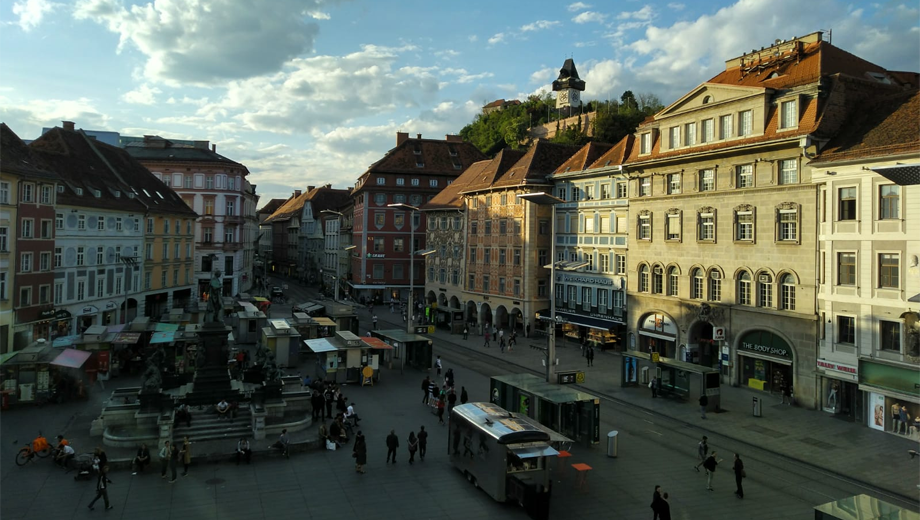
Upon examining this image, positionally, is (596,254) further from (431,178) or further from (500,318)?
(431,178)

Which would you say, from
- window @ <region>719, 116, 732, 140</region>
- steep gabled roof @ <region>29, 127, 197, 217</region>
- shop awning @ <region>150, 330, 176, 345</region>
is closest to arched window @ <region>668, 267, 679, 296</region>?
window @ <region>719, 116, 732, 140</region>

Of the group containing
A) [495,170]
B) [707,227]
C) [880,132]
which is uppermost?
[495,170]

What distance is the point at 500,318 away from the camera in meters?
64.7

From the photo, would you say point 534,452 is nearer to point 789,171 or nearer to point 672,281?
point 789,171

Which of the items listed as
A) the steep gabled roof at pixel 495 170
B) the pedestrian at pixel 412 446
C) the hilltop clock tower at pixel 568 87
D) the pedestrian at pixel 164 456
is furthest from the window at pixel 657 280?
the hilltop clock tower at pixel 568 87

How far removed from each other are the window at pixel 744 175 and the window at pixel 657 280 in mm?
8410

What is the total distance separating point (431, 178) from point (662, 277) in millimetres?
48578

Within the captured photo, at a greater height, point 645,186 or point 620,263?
point 645,186

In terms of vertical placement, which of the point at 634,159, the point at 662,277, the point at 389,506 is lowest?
the point at 389,506

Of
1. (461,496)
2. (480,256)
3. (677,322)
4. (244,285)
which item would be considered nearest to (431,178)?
(480,256)

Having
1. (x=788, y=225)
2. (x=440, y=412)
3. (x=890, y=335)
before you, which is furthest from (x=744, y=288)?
(x=440, y=412)

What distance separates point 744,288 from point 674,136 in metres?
11.6

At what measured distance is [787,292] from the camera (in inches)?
1406

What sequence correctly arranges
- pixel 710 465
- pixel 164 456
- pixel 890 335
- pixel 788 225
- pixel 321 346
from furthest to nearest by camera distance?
pixel 321 346 → pixel 788 225 → pixel 890 335 → pixel 164 456 → pixel 710 465
